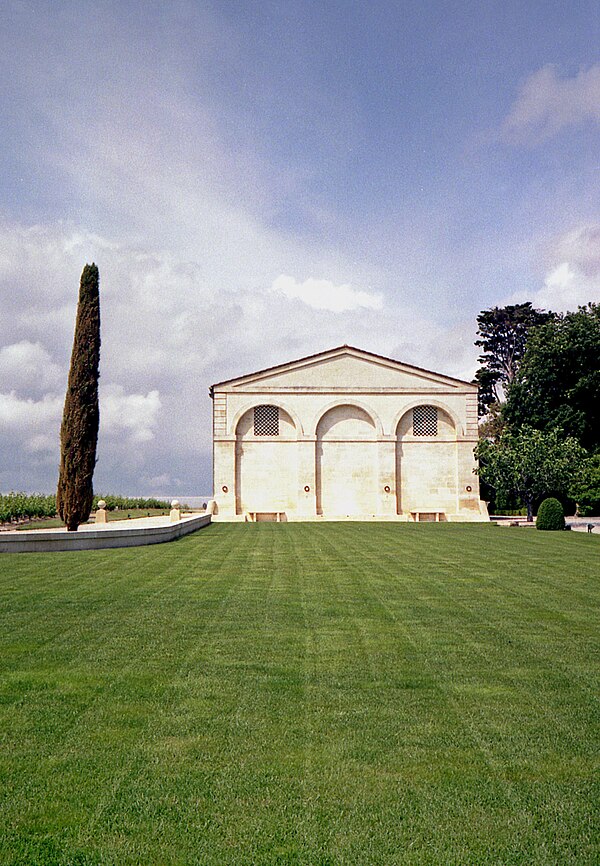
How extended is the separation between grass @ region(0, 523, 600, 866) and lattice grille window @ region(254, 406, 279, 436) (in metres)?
30.6

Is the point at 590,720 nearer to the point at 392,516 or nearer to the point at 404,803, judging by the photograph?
the point at 404,803

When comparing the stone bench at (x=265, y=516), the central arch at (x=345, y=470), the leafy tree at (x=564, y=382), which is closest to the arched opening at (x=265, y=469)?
the stone bench at (x=265, y=516)

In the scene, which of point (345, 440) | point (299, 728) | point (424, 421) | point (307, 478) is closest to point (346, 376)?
point (345, 440)

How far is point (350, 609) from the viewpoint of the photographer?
1014 centimetres

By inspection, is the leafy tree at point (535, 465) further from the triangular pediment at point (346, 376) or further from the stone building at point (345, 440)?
the triangular pediment at point (346, 376)

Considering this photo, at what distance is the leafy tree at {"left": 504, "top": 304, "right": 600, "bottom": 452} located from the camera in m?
39.9

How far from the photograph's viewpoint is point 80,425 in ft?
72.1

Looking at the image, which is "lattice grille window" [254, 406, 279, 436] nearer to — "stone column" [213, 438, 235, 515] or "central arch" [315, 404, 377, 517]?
"stone column" [213, 438, 235, 515]

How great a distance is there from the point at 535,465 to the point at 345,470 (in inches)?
462

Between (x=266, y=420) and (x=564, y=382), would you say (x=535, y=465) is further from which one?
(x=266, y=420)

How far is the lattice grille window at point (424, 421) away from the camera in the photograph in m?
42.6

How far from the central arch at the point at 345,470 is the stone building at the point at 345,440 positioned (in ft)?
A: 0.19

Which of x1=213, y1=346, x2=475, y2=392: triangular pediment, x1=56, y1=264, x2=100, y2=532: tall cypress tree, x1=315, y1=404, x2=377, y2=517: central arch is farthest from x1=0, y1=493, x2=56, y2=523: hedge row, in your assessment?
x1=315, y1=404, x2=377, y2=517: central arch

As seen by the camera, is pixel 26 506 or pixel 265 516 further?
pixel 265 516
